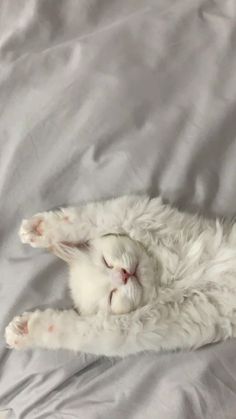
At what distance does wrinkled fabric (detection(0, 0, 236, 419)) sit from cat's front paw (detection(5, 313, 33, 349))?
0.11ft

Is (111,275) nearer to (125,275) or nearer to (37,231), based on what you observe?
(125,275)

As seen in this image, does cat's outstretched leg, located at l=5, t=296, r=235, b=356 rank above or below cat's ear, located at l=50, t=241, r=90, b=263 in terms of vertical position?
below

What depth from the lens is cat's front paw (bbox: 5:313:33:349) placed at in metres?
1.09

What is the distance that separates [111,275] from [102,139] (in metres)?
0.30

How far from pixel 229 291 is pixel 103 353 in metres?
0.29

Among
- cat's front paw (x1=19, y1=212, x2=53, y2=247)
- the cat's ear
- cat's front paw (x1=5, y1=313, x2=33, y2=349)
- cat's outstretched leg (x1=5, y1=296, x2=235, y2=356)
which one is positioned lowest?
cat's outstretched leg (x1=5, y1=296, x2=235, y2=356)

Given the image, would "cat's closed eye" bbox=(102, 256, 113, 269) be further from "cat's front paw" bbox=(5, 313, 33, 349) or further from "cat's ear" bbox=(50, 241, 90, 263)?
"cat's front paw" bbox=(5, 313, 33, 349)

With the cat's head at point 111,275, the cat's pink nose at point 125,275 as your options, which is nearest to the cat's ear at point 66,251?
the cat's head at point 111,275

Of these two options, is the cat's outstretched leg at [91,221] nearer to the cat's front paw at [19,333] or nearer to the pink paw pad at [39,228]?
the pink paw pad at [39,228]

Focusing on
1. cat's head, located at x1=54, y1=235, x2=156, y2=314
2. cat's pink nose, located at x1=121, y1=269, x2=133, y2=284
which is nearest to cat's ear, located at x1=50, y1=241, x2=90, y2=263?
cat's head, located at x1=54, y1=235, x2=156, y2=314

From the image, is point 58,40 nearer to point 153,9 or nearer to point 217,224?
point 153,9

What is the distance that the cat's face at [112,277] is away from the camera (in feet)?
3.60

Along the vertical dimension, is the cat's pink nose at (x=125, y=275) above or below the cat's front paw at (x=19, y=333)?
below

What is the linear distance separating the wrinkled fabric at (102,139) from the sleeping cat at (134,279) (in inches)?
1.4
